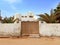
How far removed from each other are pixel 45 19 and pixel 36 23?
356cm

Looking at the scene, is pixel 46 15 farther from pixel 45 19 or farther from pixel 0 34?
pixel 0 34

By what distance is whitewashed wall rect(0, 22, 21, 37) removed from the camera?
2453 cm

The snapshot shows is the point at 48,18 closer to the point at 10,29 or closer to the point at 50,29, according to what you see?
the point at 50,29

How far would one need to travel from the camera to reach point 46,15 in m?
28.0

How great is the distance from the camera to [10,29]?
80.7 ft

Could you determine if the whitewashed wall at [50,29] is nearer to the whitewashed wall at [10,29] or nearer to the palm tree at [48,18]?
the whitewashed wall at [10,29]

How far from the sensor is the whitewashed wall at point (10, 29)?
24531 millimetres

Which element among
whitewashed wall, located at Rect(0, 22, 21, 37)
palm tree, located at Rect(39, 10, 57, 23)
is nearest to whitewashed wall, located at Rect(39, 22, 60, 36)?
whitewashed wall, located at Rect(0, 22, 21, 37)

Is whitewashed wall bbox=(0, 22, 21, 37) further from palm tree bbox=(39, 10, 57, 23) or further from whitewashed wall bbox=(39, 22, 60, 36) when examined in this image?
palm tree bbox=(39, 10, 57, 23)

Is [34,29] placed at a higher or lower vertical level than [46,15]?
lower

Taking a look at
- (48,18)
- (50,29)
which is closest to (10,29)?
(50,29)

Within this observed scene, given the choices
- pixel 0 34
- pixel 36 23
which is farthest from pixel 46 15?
pixel 0 34

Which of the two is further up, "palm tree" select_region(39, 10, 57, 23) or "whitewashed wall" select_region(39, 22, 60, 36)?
"palm tree" select_region(39, 10, 57, 23)

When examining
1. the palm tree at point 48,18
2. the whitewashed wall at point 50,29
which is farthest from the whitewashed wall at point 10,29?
the palm tree at point 48,18
